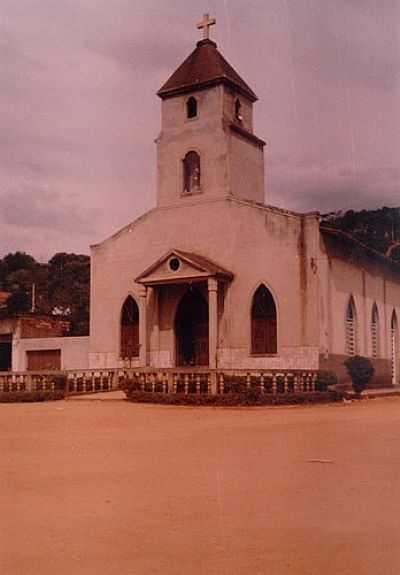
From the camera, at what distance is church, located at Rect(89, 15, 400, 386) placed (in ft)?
83.8

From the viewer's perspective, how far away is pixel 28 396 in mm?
21797

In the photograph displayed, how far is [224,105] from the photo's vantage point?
28.7m

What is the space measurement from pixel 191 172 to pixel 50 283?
30.6m

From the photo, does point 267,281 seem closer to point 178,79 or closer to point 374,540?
point 178,79

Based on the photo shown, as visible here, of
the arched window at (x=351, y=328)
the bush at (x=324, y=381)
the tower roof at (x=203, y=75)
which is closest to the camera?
the bush at (x=324, y=381)

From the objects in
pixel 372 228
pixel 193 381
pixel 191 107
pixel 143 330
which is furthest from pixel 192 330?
pixel 372 228

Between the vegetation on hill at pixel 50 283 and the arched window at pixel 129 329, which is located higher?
the vegetation on hill at pixel 50 283

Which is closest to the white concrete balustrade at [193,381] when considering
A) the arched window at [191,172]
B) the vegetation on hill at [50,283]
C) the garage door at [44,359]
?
the arched window at [191,172]

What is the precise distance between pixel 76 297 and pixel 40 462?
4616 centimetres

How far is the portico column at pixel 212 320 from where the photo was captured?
2603 cm

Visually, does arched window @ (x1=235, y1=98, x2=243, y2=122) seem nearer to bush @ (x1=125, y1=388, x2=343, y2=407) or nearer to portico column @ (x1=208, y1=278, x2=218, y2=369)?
portico column @ (x1=208, y1=278, x2=218, y2=369)

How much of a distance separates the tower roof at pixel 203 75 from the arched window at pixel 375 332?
940cm

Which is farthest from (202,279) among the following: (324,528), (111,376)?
(324,528)

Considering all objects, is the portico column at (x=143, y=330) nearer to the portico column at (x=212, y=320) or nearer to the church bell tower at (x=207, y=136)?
the portico column at (x=212, y=320)
